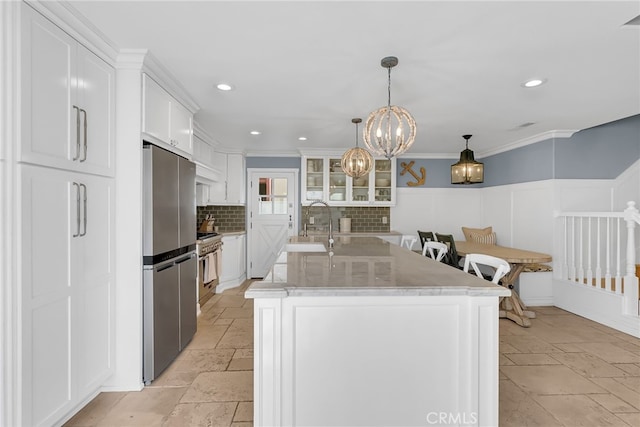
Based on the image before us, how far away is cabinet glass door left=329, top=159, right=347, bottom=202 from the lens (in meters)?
5.59

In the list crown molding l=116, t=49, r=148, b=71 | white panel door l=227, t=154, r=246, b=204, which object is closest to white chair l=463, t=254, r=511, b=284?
crown molding l=116, t=49, r=148, b=71

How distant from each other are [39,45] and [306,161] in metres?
4.20

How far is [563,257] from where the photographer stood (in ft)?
13.5

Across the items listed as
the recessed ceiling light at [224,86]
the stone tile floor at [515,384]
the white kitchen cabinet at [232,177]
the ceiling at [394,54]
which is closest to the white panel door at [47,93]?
the ceiling at [394,54]

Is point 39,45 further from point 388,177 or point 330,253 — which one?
point 388,177

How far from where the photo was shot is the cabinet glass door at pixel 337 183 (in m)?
5.59

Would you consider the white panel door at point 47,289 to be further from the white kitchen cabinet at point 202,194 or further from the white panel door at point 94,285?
the white kitchen cabinet at point 202,194

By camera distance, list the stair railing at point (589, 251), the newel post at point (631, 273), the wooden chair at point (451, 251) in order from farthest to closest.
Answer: the wooden chair at point (451, 251)
the stair railing at point (589, 251)
the newel post at point (631, 273)

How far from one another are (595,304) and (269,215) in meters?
4.67

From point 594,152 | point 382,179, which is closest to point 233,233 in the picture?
point 382,179

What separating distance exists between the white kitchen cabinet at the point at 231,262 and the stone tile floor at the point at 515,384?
1510 millimetres

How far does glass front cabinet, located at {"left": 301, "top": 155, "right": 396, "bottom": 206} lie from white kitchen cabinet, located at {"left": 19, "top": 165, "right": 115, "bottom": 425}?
372 cm

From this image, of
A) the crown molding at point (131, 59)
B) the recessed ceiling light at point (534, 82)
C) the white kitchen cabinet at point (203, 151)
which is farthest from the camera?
the white kitchen cabinet at point (203, 151)

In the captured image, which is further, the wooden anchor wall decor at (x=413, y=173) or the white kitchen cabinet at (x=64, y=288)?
the wooden anchor wall decor at (x=413, y=173)
